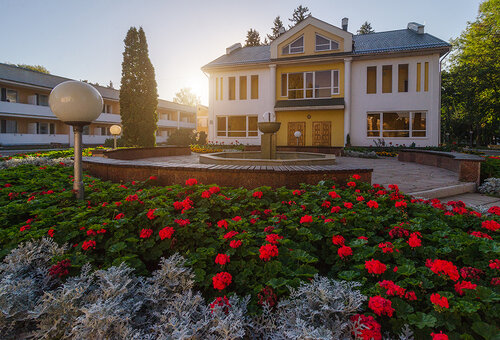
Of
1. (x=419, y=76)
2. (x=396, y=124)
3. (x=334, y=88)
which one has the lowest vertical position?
(x=396, y=124)

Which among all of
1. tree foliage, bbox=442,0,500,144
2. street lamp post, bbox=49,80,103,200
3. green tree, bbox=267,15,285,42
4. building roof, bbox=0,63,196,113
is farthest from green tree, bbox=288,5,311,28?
street lamp post, bbox=49,80,103,200

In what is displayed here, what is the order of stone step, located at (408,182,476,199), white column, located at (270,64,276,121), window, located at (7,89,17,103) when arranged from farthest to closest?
window, located at (7,89,17,103), white column, located at (270,64,276,121), stone step, located at (408,182,476,199)

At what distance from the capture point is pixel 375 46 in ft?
63.7

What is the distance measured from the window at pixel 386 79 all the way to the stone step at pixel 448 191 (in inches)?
546

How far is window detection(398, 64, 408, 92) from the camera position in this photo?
18188 millimetres

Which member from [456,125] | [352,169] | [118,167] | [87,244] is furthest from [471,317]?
[456,125]

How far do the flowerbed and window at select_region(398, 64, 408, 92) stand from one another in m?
17.3

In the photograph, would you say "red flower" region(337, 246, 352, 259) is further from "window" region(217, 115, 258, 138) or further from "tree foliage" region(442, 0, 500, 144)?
"tree foliage" region(442, 0, 500, 144)

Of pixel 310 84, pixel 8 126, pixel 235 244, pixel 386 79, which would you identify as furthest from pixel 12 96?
pixel 235 244

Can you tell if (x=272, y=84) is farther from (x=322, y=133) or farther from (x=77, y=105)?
(x=77, y=105)

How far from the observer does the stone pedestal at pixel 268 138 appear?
351 inches

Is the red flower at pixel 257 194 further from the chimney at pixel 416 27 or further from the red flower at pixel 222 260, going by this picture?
the chimney at pixel 416 27

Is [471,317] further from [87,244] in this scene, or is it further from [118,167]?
[118,167]

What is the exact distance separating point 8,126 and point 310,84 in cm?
2556
